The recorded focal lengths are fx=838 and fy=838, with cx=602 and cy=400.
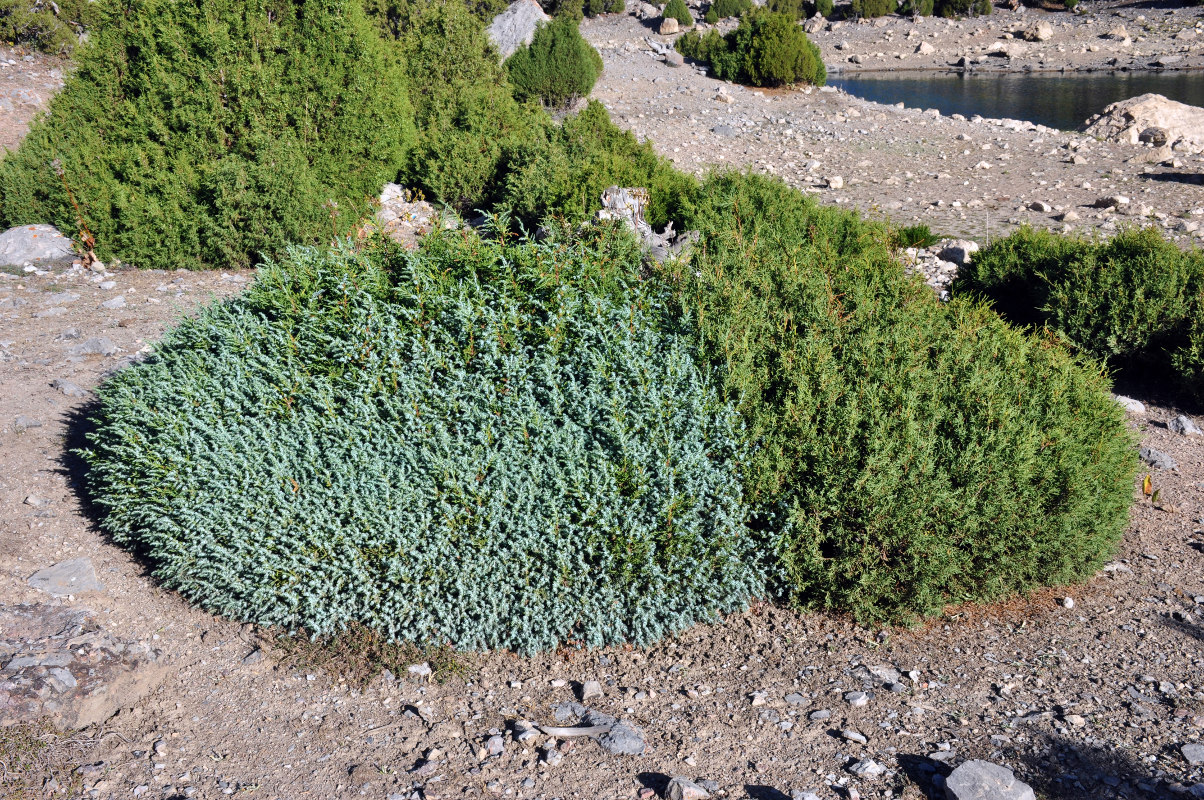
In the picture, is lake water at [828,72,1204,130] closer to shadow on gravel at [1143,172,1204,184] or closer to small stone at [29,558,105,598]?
shadow on gravel at [1143,172,1204,184]

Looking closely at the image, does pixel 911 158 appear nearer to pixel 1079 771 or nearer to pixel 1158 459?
pixel 1158 459

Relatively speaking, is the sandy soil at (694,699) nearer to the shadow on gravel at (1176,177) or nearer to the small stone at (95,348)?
the small stone at (95,348)

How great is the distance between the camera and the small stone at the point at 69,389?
18.0 ft

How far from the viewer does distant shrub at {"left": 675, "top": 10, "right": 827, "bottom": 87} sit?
19.2 metres

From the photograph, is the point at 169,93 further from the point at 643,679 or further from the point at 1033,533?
the point at 1033,533

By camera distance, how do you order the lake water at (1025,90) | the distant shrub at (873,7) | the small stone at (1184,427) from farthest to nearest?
the distant shrub at (873,7), the lake water at (1025,90), the small stone at (1184,427)

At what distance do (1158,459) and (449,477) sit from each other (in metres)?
4.51

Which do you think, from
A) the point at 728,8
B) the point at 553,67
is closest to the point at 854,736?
the point at 553,67

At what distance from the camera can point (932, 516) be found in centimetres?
370

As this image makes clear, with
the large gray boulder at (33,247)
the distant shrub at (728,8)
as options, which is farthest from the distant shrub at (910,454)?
the distant shrub at (728,8)

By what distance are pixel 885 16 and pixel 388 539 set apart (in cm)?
3663

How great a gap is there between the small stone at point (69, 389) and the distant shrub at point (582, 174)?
130 inches

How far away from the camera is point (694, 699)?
11.2 ft

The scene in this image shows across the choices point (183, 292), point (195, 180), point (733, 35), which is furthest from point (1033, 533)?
point (733, 35)
